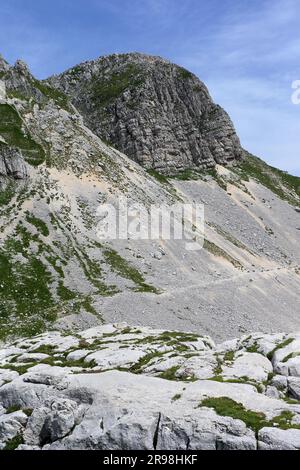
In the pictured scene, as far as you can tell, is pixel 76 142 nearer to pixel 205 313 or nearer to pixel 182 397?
pixel 205 313

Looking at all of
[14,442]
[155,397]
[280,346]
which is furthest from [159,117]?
[14,442]

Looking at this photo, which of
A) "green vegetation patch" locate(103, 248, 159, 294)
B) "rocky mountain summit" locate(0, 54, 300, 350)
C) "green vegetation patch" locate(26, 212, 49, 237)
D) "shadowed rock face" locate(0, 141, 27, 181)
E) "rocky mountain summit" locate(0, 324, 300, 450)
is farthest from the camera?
"shadowed rock face" locate(0, 141, 27, 181)

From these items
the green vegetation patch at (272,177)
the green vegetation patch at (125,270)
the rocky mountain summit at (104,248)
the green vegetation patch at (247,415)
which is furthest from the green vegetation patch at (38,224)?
the green vegetation patch at (272,177)

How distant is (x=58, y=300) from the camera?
2181 inches

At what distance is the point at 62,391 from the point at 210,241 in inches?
2607

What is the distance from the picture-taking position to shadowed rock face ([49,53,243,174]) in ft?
419

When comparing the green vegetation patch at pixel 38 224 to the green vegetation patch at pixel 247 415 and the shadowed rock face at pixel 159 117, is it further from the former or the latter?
the shadowed rock face at pixel 159 117

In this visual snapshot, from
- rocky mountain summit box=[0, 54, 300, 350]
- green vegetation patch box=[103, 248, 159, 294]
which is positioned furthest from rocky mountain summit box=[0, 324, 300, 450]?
green vegetation patch box=[103, 248, 159, 294]

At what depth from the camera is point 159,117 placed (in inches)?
5187

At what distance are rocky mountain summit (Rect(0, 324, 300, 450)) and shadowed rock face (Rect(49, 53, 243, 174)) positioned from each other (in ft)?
325

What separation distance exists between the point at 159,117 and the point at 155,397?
390ft

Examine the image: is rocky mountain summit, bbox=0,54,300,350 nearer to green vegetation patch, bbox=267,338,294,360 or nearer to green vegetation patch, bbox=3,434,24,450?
green vegetation patch, bbox=267,338,294,360

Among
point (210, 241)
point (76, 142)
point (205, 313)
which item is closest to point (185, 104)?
point (76, 142)

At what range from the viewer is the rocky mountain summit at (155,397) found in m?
17.9
